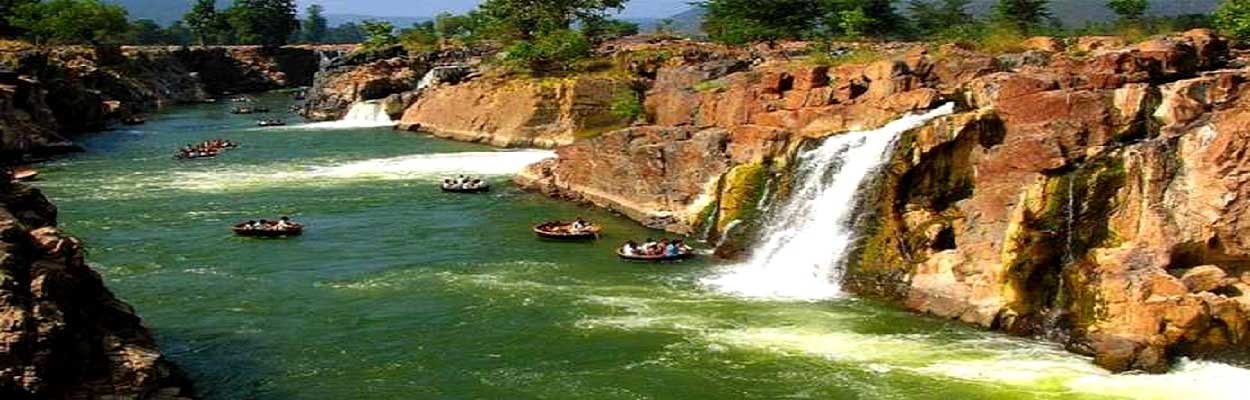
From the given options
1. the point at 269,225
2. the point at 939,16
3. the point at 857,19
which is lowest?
the point at 269,225

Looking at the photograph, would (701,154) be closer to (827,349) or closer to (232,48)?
(827,349)

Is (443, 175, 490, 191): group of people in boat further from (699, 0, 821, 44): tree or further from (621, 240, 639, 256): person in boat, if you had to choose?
(699, 0, 821, 44): tree

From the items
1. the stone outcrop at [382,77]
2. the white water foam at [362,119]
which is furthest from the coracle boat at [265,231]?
the white water foam at [362,119]

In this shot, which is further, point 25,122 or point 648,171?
point 25,122

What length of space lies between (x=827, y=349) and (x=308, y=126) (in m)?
66.5

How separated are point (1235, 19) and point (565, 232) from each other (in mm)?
29835

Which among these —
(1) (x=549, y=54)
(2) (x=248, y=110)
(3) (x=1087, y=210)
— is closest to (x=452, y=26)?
(2) (x=248, y=110)

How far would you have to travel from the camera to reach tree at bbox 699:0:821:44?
266ft

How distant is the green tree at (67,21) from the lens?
112938 mm

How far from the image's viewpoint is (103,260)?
38.2m

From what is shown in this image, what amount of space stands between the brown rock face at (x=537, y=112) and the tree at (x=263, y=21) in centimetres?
7792

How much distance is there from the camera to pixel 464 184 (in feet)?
173

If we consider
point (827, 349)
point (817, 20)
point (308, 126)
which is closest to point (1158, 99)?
point (827, 349)

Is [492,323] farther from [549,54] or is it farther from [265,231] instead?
[549,54]
